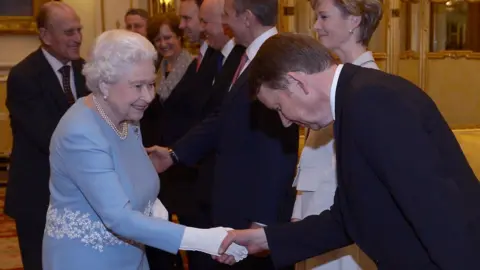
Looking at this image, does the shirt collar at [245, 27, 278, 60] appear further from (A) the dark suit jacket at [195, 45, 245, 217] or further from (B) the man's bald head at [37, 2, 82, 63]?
(B) the man's bald head at [37, 2, 82, 63]

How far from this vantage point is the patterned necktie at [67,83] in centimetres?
377

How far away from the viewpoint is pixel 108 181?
7.43 ft

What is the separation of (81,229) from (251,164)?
3.03 feet

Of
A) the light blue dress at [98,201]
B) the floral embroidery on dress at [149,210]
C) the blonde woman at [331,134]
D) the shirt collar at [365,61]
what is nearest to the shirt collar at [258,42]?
the blonde woman at [331,134]

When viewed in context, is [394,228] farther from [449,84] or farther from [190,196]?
[449,84]

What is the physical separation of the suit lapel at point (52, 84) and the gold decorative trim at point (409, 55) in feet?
16.8

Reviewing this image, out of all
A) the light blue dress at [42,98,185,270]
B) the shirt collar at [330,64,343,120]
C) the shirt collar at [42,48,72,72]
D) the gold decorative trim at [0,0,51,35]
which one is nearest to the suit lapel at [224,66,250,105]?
the light blue dress at [42,98,185,270]

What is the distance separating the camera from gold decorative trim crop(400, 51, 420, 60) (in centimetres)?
806

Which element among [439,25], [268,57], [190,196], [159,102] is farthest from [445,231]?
[439,25]

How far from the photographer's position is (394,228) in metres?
1.82

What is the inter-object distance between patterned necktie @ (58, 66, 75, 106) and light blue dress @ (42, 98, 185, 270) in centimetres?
129

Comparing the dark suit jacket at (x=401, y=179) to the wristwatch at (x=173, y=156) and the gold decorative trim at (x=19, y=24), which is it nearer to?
the wristwatch at (x=173, y=156)

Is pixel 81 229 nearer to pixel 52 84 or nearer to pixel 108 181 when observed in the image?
pixel 108 181

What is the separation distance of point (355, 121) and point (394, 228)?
29cm
